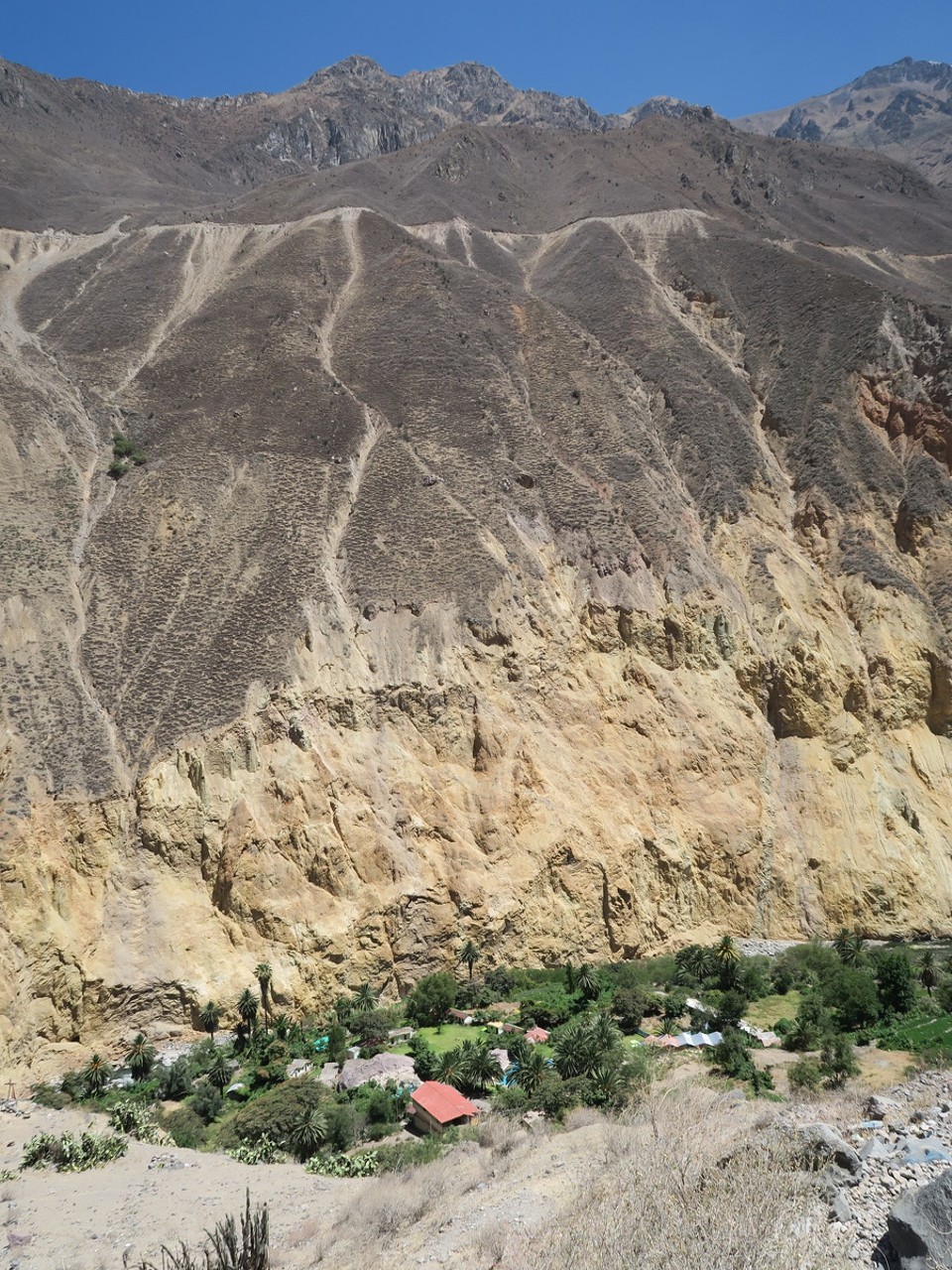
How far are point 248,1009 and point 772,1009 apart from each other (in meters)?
17.4

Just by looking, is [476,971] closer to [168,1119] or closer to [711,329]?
[168,1119]

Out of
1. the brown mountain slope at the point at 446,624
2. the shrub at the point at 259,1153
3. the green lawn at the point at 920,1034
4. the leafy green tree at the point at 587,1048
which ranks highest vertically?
the brown mountain slope at the point at 446,624

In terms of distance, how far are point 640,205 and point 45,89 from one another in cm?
7552

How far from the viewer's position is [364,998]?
30.6 metres

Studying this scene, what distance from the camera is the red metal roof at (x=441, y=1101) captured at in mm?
23500

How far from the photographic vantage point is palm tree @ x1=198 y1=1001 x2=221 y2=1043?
1128 inches

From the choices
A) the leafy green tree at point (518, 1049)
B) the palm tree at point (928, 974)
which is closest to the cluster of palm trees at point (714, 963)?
the palm tree at point (928, 974)

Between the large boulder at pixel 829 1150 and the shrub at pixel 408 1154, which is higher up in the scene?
the large boulder at pixel 829 1150

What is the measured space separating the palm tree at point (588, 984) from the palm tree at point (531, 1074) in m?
5.08

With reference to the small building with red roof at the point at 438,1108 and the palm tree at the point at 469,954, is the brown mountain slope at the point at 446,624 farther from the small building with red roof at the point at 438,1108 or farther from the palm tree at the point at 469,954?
the small building with red roof at the point at 438,1108

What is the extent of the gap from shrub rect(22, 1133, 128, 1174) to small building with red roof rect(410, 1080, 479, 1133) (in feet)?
24.1

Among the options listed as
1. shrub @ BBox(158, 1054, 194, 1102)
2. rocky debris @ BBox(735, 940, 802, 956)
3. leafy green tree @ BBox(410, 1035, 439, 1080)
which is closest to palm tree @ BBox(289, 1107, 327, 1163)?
leafy green tree @ BBox(410, 1035, 439, 1080)

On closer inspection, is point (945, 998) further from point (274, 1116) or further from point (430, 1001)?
point (274, 1116)

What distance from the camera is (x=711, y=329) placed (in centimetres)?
6162
